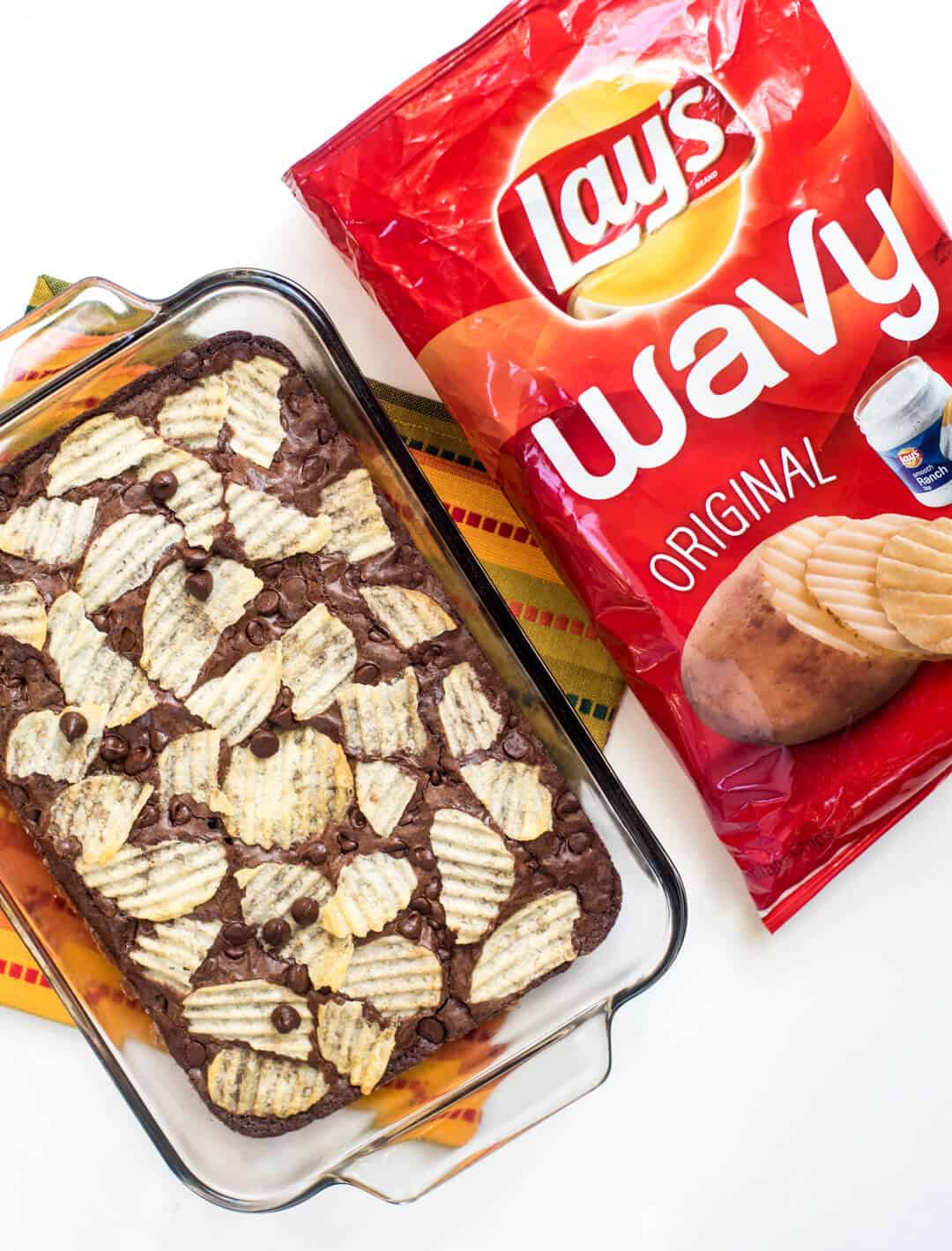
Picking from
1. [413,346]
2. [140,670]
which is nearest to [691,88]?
[413,346]

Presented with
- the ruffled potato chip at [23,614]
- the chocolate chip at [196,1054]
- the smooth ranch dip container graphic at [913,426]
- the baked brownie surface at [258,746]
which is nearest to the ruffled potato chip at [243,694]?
the baked brownie surface at [258,746]

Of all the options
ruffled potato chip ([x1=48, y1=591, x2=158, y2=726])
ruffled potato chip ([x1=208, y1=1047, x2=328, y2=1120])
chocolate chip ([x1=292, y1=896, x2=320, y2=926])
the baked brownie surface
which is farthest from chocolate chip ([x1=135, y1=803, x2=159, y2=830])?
ruffled potato chip ([x1=208, y1=1047, x2=328, y2=1120])

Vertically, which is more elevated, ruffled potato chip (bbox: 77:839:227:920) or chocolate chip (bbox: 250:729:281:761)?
chocolate chip (bbox: 250:729:281:761)

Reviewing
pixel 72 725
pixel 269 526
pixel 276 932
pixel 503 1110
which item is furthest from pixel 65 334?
pixel 503 1110

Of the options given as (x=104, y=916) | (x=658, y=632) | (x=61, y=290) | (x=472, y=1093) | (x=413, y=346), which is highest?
(x=61, y=290)

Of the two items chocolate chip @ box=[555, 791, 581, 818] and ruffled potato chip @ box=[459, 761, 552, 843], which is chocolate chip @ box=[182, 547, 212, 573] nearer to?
ruffled potato chip @ box=[459, 761, 552, 843]

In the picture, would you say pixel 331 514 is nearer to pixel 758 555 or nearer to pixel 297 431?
pixel 297 431

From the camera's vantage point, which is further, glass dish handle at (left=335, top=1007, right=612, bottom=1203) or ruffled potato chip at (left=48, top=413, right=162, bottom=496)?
glass dish handle at (left=335, top=1007, right=612, bottom=1203)

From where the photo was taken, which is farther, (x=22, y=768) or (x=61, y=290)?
(x=61, y=290)
